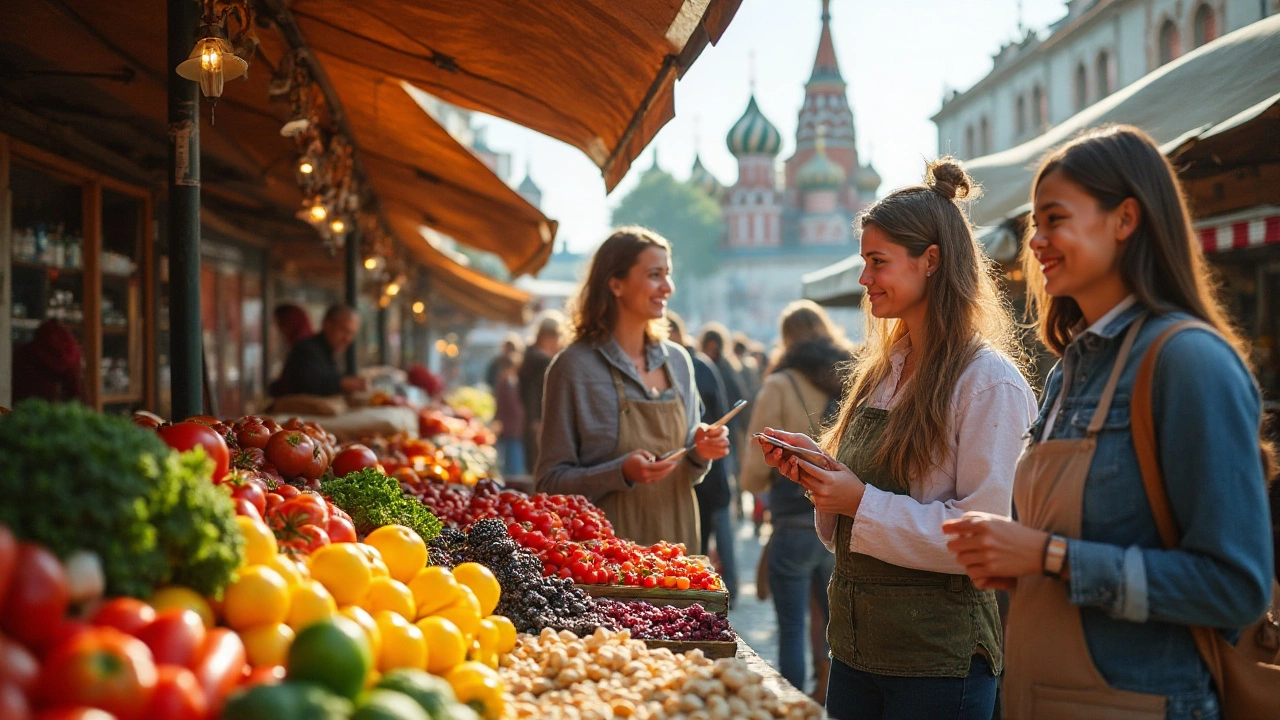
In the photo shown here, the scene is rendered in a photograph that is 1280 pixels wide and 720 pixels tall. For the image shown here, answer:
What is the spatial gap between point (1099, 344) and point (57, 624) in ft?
6.01

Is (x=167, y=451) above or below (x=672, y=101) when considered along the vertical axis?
below

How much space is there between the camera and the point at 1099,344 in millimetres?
1991

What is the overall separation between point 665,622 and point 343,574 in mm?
1121

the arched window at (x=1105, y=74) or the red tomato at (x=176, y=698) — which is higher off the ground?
the arched window at (x=1105, y=74)

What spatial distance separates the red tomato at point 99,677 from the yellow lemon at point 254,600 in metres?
0.33

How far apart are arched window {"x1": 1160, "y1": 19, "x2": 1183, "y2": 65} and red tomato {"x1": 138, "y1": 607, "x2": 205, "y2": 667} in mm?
29053

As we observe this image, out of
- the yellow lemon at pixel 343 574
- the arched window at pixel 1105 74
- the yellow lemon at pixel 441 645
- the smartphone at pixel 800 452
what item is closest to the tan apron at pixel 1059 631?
the smartphone at pixel 800 452

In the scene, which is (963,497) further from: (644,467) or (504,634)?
(644,467)

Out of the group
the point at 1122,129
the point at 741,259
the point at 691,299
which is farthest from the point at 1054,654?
the point at 691,299

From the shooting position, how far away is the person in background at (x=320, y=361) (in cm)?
805

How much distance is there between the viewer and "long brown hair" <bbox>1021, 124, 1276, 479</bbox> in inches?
74.5

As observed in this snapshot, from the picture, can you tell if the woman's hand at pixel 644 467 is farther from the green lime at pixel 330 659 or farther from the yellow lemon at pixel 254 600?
the green lime at pixel 330 659

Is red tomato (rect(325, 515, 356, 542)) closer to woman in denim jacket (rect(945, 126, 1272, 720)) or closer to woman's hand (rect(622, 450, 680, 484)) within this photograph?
woman in denim jacket (rect(945, 126, 1272, 720))

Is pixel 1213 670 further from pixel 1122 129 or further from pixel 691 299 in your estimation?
pixel 691 299
